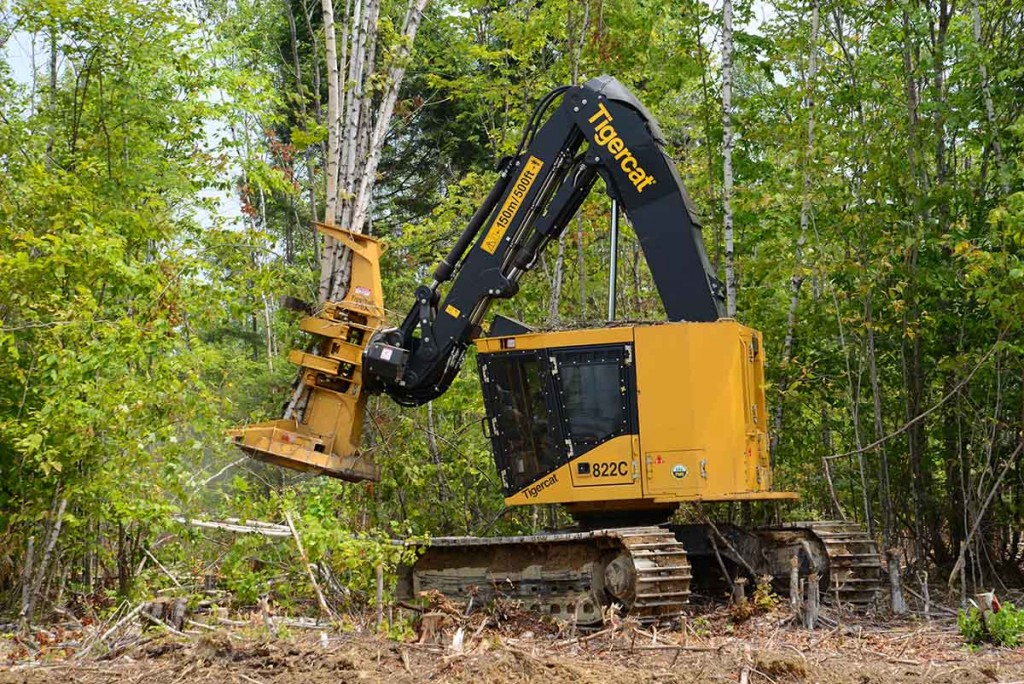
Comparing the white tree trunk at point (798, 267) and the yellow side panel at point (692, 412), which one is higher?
the white tree trunk at point (798, 267)

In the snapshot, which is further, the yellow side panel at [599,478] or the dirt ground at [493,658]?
the yellow side panel at [599,478]

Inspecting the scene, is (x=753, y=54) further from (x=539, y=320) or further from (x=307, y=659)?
(x=307, y=659)

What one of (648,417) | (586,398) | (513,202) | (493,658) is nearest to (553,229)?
(513,202)

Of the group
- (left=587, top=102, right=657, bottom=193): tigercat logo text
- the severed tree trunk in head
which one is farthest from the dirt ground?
the severed tree trunk in head

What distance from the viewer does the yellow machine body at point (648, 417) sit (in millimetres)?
9656

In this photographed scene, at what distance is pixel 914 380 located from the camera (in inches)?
489

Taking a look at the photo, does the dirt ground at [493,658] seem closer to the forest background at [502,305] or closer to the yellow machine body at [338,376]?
the forest background at [502,305]

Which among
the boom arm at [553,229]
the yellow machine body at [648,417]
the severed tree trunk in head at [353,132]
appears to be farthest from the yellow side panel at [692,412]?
the severed tree trunk in head at [353,132]

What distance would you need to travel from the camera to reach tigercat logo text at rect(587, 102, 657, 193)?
10211mm

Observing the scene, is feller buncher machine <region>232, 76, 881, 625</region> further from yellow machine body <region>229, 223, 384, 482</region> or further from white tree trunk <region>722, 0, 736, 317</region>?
white tree trunk <region>722, 0, 736, 317</region>

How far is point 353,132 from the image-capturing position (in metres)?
11.6

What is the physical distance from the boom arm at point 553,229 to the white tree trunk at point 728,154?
215 cm

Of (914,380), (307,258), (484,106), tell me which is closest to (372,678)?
(914,380)

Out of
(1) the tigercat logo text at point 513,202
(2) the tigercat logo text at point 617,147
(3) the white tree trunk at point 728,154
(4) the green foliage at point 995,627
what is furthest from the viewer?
(3) the white tree trunk at point 728,154
